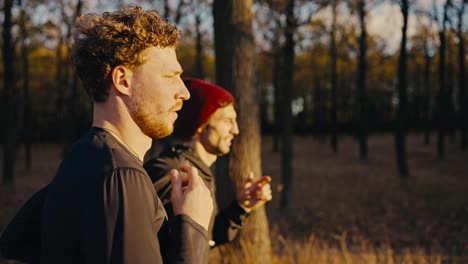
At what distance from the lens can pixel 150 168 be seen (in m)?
2.80

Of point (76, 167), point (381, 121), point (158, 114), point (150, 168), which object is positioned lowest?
point (381, 121)

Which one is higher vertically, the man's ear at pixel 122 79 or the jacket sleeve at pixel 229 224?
the man's ear at pixel 122 79

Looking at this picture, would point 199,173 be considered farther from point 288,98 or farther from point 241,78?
point 288,98

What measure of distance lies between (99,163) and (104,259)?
0.89 ft

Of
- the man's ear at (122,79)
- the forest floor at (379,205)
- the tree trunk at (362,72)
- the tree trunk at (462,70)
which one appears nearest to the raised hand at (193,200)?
the man's ear at (122,79)

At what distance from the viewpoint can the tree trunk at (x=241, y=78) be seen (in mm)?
5270

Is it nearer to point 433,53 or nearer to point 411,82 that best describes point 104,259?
point 433,53

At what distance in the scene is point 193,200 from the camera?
1603mm

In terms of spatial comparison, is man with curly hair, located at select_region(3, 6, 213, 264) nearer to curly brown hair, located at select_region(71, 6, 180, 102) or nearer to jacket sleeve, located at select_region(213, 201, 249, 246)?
curly brown hair, located at select_region(71, 6, 180, 102)

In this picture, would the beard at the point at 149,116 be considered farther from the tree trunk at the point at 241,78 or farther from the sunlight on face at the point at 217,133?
the tree trunk at the point at 241,78

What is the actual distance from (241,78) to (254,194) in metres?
2.34

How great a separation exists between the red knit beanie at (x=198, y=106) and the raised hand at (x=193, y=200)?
1523 mm

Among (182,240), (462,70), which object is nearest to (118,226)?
(182,240)

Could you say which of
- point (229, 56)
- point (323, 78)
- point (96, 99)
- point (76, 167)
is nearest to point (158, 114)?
point (96, 99)
